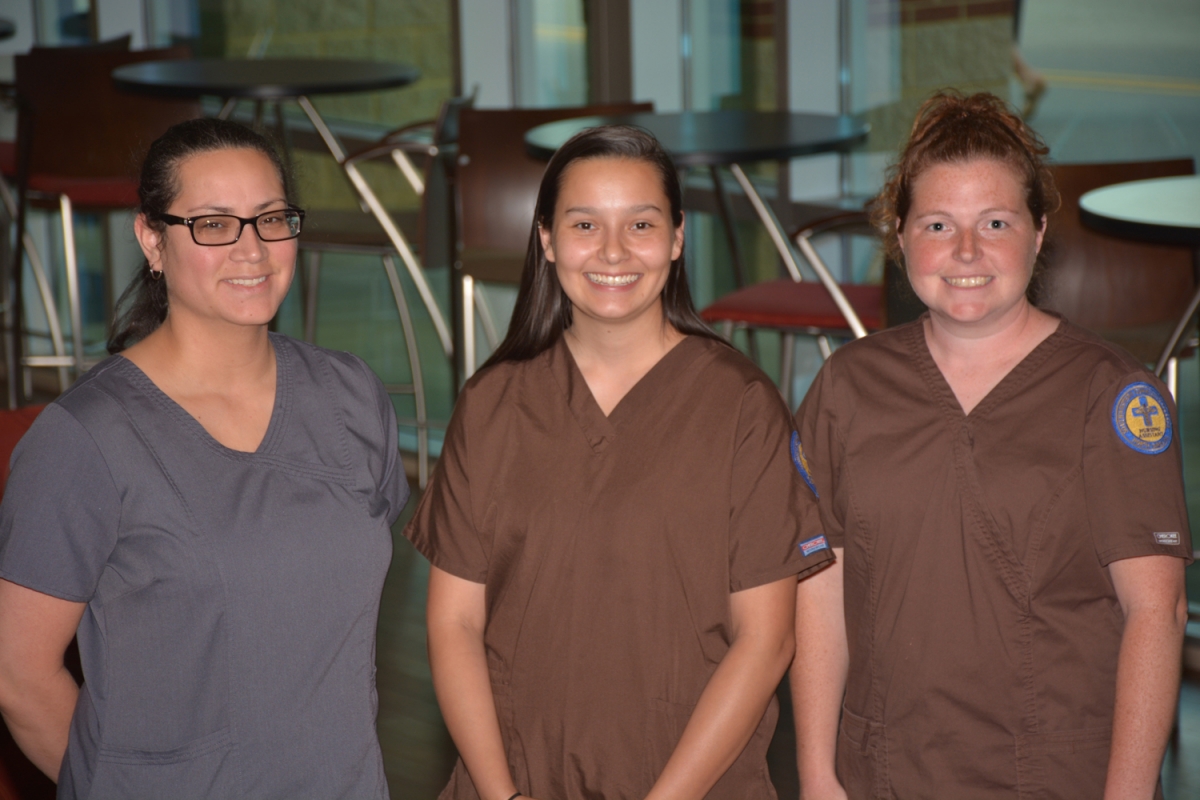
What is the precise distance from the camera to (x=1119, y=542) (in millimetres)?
1424

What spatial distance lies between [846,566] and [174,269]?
86 centimetres

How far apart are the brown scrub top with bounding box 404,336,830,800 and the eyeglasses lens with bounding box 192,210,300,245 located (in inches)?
13.1

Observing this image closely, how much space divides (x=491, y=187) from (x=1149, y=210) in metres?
1.86

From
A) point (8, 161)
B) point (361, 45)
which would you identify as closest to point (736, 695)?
point (8, 161)

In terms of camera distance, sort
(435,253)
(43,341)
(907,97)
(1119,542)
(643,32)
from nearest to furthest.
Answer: (1119,542)
(435,253)
(907,97)
(643,32)
(43,341)

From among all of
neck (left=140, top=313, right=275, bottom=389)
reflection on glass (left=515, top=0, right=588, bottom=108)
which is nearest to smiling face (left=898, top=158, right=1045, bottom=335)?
neck (left=140, top=313, right=275, bottom=389)

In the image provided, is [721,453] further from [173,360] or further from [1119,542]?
[173,360]

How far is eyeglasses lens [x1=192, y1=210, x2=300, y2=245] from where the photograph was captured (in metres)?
1.47

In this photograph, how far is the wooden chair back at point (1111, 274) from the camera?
285 centimetres

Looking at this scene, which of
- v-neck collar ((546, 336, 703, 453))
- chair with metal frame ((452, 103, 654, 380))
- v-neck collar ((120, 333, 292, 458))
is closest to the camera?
v-neck collar ((120, 333, 292, 458))

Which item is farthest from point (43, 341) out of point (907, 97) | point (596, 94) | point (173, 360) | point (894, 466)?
point (894, 466)

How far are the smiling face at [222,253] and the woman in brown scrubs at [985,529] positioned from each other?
0.67 metres

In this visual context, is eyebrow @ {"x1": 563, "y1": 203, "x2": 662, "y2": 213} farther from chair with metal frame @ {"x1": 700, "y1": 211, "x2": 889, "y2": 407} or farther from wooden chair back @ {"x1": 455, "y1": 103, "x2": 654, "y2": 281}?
wooden chair back @ {"x1": 455, "y1": 103, "x2": 654, "y2": 281}

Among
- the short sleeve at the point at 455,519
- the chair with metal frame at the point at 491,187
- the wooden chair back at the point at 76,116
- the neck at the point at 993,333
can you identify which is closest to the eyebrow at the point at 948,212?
the neck at the point at 993,333
